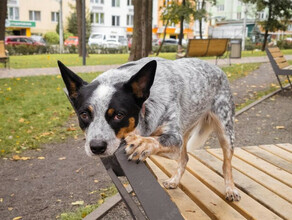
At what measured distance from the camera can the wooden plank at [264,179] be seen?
335cm

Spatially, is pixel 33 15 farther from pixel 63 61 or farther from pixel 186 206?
pixel 186 206

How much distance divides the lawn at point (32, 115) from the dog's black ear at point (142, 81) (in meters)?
4.47

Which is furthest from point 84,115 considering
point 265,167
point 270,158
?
point 270,158

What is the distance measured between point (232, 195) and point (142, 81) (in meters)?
1.82

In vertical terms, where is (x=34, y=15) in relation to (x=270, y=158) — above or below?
above

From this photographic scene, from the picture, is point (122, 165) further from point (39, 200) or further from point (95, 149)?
point (39, 200)

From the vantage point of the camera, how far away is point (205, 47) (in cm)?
1451

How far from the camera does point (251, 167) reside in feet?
13.4

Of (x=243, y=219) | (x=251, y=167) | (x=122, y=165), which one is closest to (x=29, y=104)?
(x=251, y=167)

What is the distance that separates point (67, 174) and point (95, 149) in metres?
3.31

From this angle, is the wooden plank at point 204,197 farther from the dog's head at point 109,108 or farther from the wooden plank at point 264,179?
the dog's head at point 109,108

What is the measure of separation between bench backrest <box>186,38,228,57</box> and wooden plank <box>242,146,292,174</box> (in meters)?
9.58

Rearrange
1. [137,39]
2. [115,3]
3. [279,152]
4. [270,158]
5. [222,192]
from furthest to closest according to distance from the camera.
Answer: [115,3], [137,39], [279,152], [270,158], [222,192]

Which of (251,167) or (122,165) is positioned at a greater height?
(122,165)
